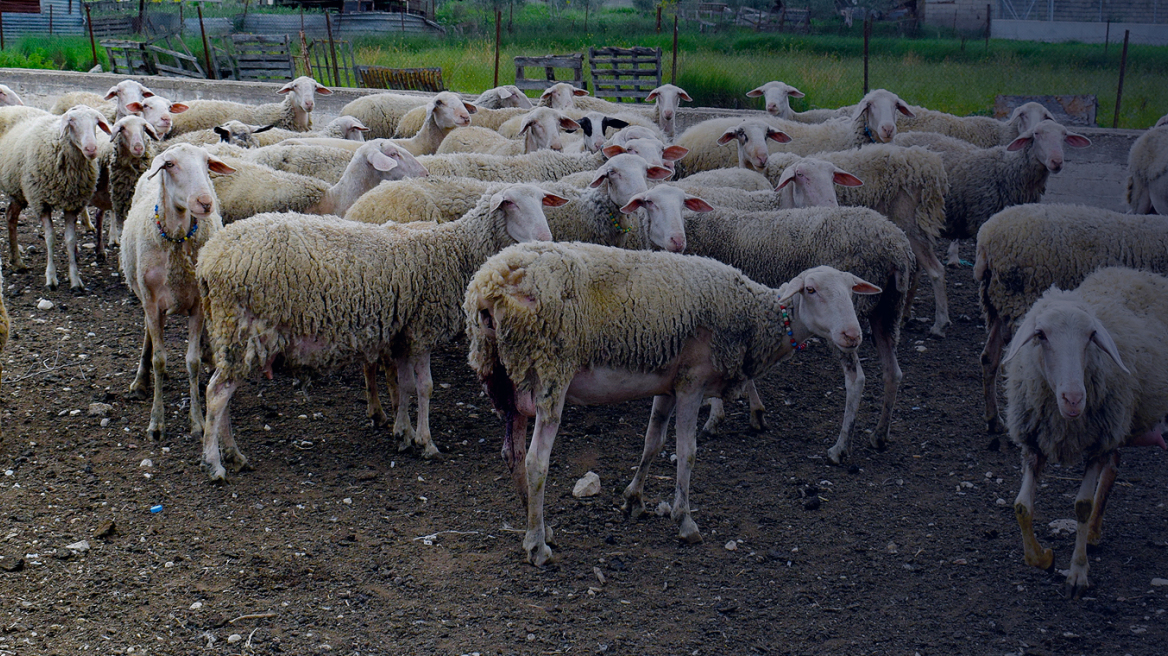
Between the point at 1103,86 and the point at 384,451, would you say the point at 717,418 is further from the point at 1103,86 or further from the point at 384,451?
the point at 1103,86

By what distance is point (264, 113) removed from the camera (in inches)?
404

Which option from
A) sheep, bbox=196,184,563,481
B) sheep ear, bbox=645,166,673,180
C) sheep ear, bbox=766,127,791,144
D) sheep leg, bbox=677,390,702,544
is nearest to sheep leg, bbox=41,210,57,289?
sheep, bbox=196,184,563,481

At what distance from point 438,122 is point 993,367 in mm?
5597

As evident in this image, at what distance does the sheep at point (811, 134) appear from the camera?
875 centimetres

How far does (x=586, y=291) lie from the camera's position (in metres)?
4.22

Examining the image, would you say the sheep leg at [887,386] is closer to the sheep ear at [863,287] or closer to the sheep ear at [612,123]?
the sheep ear at [863,287]

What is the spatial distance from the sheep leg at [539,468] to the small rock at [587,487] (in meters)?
0.65

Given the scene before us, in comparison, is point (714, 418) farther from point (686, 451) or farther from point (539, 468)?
point (539, 468)

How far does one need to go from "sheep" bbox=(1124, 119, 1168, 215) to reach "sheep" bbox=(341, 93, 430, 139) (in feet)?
24.1

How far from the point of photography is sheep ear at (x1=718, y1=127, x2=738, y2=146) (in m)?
8.32

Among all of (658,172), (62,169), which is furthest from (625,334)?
(62,169)

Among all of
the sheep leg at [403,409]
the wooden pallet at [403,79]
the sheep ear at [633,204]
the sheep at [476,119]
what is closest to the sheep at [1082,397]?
the sheep ear at [633,204]

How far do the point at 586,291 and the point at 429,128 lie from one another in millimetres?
5339

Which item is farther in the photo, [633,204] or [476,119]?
[476,119]
